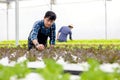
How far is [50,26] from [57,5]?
15.6 metres

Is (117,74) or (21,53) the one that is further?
Answer: (21,53)

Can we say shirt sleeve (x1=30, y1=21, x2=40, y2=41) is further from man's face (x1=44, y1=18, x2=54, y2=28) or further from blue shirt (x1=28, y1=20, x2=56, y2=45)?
man's face (x1=44, y1=18, x2=54, y2=28)

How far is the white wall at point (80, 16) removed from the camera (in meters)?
20.2

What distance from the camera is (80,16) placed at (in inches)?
837

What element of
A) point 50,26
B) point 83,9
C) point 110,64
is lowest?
point 110,64

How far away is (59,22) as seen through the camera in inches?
871

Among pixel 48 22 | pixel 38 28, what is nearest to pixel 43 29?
pixel 38 28

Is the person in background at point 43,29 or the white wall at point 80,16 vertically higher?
the white wall at point 80,16

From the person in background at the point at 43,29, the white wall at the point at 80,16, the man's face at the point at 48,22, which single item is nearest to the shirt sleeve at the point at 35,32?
the person in background at the point at 43,29

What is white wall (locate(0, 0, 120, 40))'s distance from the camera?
20.2 metres

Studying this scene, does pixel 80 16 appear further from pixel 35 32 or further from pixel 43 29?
pixel 35 32

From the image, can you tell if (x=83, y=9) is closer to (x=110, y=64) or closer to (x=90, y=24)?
(x=90, y=24)

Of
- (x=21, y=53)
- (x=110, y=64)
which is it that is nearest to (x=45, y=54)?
(x=21, y=53)

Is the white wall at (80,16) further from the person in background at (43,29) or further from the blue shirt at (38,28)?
the blue shirt at (38,28)
